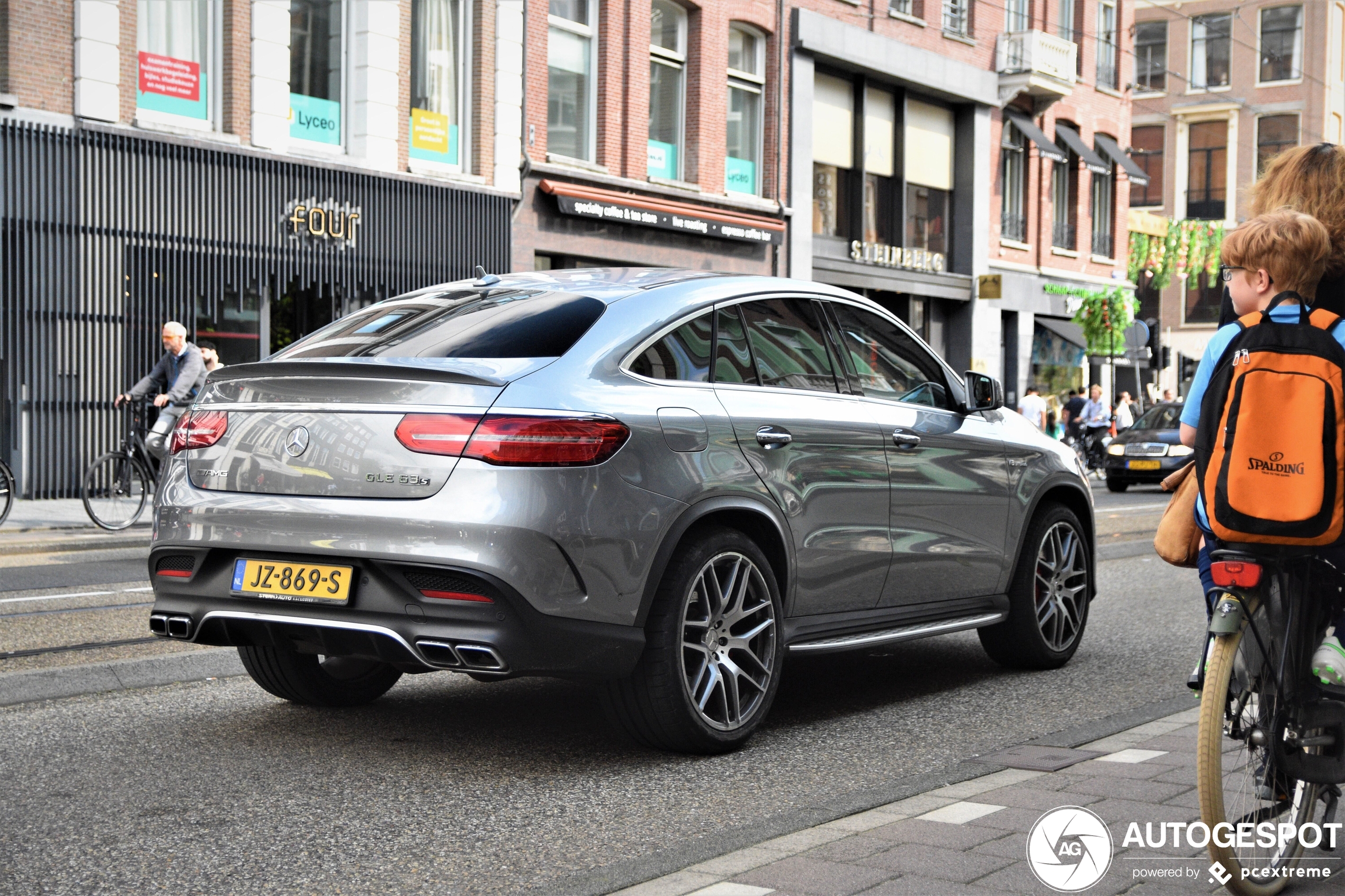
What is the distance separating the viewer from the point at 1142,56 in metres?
57.6

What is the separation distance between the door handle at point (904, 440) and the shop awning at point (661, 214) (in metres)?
17.4

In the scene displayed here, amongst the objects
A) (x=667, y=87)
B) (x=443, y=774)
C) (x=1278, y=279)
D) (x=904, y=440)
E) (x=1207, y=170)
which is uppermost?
(x=1207, y=170)

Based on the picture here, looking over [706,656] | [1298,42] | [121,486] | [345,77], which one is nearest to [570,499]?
[706,656]

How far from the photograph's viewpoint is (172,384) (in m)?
14.3

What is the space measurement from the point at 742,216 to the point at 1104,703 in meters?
21.0

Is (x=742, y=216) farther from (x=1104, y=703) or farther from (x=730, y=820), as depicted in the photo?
(x=730, y=820)

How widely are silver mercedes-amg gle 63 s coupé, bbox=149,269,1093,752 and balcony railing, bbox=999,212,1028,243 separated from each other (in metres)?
29.0

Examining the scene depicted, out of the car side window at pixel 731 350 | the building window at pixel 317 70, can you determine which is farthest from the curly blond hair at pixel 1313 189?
the building window at pixel 317 70

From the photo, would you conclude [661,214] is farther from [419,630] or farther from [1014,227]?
[419,630]

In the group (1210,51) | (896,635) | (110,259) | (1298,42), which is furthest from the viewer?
(1210,51)

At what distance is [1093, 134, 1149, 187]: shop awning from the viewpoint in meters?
37.2

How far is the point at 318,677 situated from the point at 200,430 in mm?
1193

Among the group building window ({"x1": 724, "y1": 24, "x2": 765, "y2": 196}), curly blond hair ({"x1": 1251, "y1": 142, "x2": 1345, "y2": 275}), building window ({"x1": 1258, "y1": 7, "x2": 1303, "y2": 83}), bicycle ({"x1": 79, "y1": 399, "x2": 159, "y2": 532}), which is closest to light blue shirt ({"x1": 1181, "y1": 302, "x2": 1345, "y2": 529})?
curly blond hair ({"x1": 1251, "y1": 142, "x2": 1345, "y2": 275})

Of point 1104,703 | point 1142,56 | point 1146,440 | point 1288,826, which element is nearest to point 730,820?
point 1288,826
